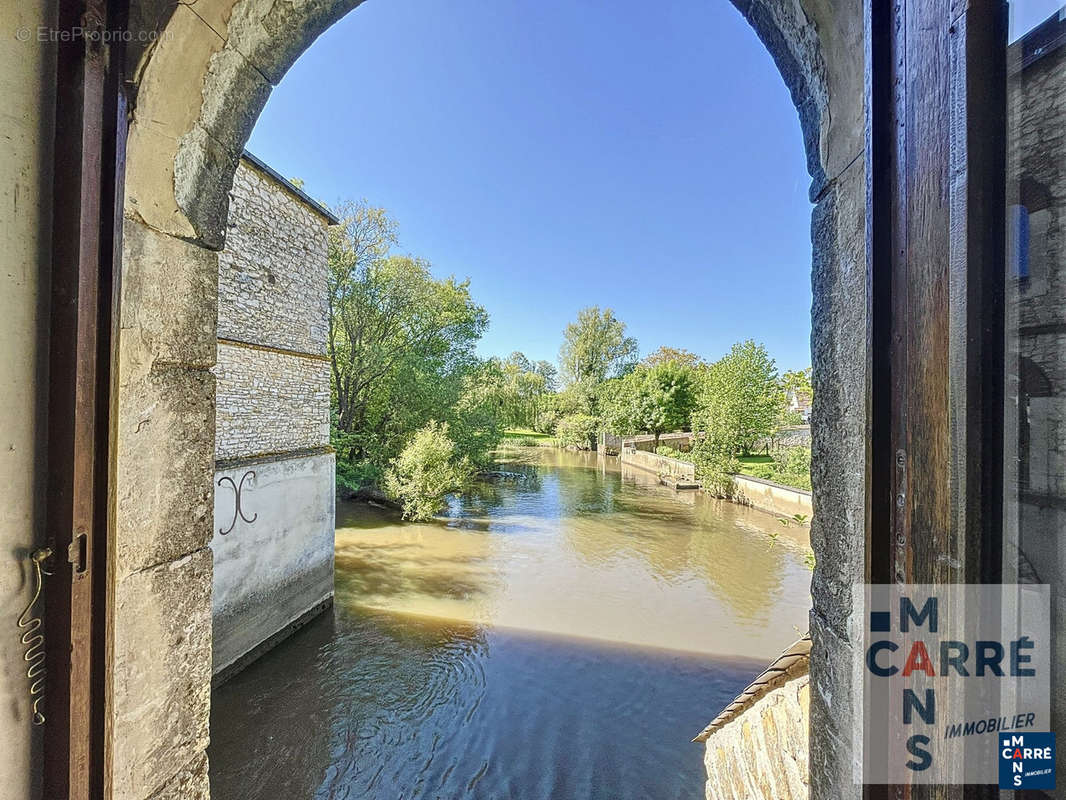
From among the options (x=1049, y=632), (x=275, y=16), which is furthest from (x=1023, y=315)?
(x=275, y=16)

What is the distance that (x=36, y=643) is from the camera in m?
0.86

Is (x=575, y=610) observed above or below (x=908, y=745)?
below

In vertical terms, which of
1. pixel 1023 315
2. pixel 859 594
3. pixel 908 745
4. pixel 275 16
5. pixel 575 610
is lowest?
pixel 575 610

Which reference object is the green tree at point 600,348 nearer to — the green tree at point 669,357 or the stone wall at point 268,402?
the green tree at point 669,357

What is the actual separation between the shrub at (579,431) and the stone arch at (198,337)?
94.1ft

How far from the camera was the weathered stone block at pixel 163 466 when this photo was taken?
3.33 ft

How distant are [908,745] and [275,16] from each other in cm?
219

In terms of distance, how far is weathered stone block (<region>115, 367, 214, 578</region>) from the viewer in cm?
101

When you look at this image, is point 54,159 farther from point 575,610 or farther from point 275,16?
point 575,610

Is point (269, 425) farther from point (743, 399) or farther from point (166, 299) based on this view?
point (743, 399)

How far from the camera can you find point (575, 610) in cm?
713

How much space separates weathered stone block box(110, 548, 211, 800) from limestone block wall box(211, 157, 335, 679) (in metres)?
4.19

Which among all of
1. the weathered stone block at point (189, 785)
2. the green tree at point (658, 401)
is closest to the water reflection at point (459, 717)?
the weathered stone block at point (189, 785)

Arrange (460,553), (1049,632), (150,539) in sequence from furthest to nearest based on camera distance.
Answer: (460,553) → (150,539) → (1049,632)
